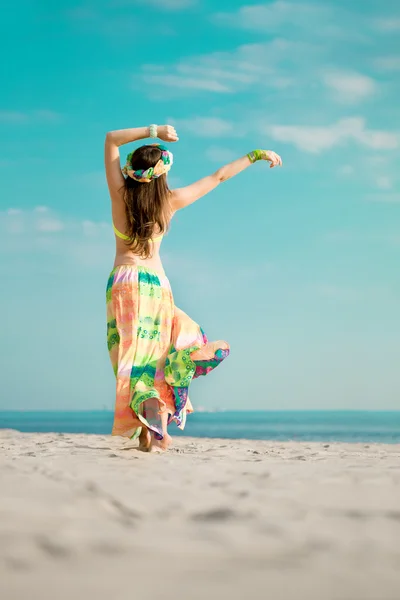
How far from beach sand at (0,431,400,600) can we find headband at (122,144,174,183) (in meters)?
2.37

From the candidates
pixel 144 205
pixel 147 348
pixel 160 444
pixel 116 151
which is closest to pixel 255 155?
pixel 144 205

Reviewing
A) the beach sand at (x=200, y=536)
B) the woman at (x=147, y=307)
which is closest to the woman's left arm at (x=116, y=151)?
the woman at (x=147, y=307)

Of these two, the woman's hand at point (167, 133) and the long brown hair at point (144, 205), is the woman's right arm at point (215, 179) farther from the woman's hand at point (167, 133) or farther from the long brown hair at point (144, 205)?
the woman's hand at point (167, 133)

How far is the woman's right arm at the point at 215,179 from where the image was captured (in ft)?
16.5

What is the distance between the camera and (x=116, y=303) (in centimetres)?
493

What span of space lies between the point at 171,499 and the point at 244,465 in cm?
127

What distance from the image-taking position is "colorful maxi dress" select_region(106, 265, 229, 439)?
475 cm

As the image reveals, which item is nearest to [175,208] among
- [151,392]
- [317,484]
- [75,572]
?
[151,392]

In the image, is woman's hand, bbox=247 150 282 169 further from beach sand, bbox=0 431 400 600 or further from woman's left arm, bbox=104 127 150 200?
beach sand, bbox=0 431 400 600

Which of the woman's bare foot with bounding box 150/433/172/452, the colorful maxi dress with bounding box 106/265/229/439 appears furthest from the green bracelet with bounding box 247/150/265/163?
the woman's bare foot with bounding box 150/433/172/452

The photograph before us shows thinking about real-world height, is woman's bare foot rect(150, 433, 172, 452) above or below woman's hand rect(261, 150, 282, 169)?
below

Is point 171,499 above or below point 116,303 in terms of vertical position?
below

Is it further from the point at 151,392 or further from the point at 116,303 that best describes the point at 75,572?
the point at 116,303

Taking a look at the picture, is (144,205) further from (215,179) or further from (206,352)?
(206,352)
